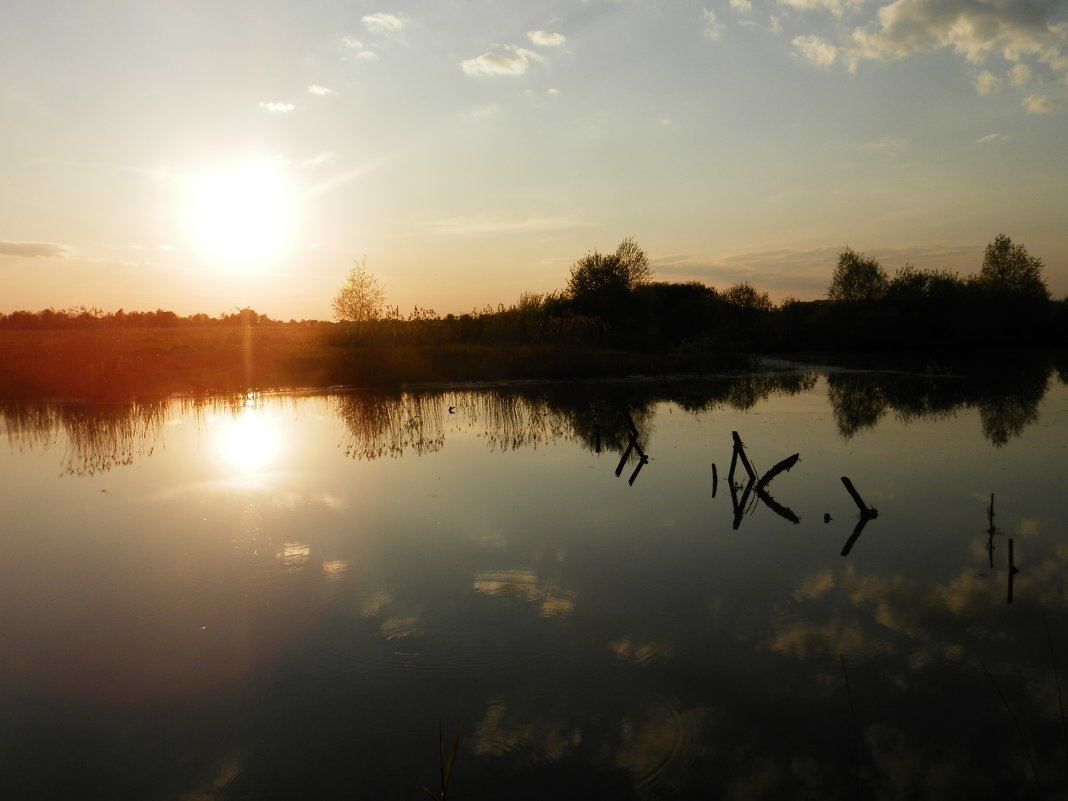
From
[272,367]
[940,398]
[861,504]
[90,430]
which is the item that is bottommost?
[861,504]

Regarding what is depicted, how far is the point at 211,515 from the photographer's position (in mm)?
12125

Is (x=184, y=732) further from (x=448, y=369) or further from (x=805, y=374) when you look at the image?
(x=805, y=374)

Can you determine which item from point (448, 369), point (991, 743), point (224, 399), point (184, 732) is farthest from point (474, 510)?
point (448, 369)

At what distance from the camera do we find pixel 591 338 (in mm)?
42219

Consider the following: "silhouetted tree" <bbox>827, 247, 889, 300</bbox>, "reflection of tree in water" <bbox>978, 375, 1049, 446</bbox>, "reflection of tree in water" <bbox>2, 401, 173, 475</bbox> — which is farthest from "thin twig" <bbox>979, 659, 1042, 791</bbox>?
"silhouetted tree" <bbox>827, 247, 889, 300</bbox>

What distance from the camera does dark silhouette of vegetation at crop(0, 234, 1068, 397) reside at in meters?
33.7

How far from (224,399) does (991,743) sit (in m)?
27.7

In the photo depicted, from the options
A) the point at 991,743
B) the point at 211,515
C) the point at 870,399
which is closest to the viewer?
the point at 991,743

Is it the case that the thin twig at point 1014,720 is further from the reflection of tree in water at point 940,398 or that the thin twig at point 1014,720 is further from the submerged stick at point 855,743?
the reflection of tree in water at point 940,398

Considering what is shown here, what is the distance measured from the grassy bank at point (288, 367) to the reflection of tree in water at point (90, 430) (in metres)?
3.45

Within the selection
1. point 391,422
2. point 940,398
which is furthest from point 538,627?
point 940,398

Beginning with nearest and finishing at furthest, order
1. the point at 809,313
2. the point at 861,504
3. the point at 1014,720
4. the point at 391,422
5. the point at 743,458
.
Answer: the point at 1014,720, the point at 861,504, the point at 743,458, the point at 391,422, the point at 809,313

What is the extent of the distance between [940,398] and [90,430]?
27049 mm

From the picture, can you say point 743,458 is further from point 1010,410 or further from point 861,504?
point 1010,410
